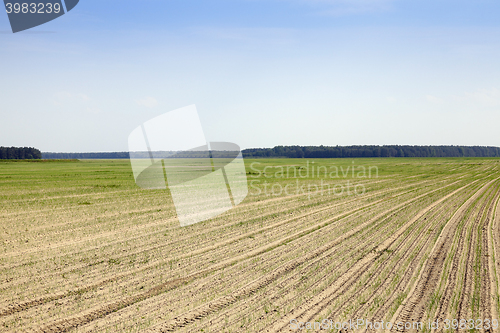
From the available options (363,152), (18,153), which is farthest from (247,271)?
(363,152)

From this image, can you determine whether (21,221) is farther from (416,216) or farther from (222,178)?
(222,178)

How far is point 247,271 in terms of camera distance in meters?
7.79

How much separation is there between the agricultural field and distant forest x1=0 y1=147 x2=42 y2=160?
440 feet

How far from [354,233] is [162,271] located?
689 centimetres

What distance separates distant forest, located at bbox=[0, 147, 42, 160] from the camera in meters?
122

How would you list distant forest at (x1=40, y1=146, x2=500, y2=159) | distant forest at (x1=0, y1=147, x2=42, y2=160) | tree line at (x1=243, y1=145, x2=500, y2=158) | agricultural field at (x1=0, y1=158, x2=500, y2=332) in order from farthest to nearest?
Answer: tree line at (x1=243, y1=145, x2=500, y2=158) < distant forest at (x1=40, y1=146, x2=500, y2=159) < distant forest at (x1=0, y1=147, x2=42, y2=160) < agricultural field at (x1=0, y1=158, x2=500, y2=332)

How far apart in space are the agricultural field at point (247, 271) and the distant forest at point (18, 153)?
134m

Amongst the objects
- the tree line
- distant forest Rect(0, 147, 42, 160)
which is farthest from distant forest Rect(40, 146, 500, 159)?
distant forest Rect(0, 147, 42, 160)

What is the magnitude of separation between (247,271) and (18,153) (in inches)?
5815

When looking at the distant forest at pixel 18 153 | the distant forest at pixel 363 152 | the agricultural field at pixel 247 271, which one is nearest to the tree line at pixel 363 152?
the distant forest at pixel 363 152

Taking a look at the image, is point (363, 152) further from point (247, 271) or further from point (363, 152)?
point (247, 271)

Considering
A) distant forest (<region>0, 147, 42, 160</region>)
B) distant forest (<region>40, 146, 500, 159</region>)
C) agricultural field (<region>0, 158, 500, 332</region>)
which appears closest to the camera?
agricultural field (<region>0, 158, 500, 332</region>)

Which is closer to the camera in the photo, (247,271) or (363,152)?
(247,271)

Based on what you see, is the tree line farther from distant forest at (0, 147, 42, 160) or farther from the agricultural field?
the agricultural field
